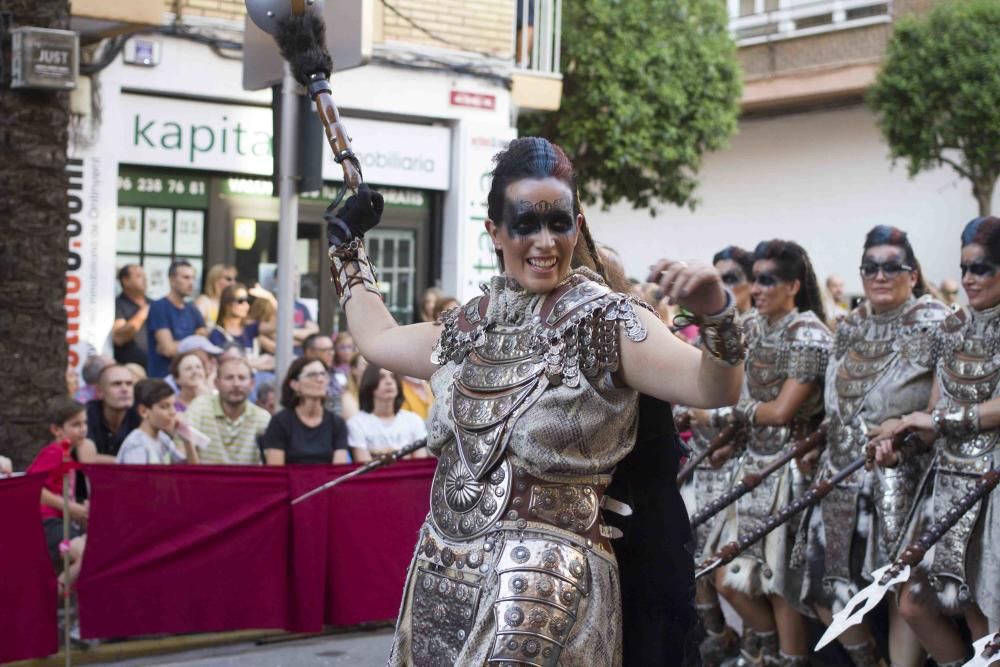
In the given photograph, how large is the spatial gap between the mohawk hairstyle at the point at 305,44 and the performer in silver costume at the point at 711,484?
3888mm

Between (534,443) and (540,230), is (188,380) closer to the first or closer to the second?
(540,230)

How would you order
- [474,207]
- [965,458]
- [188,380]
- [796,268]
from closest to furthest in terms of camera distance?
[965,458], [796,268], [188,380], [474,207]

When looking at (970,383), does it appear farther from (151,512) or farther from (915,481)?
(151,512)

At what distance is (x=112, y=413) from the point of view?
342 inches

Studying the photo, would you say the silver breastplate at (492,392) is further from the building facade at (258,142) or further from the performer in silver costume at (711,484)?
the building facade at (258,142)

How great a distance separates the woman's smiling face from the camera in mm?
3744

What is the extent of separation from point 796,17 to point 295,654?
21768 millimetres

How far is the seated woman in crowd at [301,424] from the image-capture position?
872 cm

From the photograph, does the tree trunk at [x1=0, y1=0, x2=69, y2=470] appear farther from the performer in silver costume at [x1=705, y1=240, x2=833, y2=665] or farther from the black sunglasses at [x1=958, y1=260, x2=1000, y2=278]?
the black sunglasses at [x1=958, y1=260, x2=1000, y2=278]

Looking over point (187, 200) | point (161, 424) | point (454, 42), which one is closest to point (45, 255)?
point (161, 424)

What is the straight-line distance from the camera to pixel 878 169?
2619 cm

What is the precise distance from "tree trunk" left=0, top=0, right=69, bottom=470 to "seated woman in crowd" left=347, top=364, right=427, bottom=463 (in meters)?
1.79

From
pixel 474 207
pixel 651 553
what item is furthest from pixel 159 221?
pixel 651 553

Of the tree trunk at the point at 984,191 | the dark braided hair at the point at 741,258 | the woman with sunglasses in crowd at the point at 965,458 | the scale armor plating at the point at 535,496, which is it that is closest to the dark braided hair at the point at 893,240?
the woman with sunglasses in crowd at the point at 965,458
